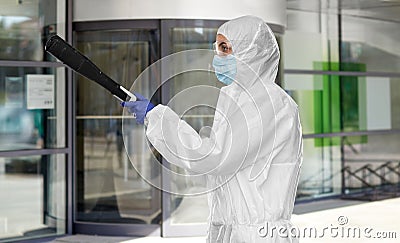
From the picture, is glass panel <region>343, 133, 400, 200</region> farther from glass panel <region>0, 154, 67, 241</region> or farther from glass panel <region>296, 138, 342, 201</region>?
glass panel <region>0, 154, 67, 241</region>

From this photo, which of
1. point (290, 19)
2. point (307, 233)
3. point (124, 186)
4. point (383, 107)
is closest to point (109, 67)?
point (124, 186)

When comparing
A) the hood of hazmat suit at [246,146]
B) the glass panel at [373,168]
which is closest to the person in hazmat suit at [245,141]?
the hood of hazmat suit at [246,146]

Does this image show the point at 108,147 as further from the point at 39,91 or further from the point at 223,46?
the point at 223,46

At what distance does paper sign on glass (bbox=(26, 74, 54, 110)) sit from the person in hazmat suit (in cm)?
606

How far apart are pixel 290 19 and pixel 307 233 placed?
398 centimetres

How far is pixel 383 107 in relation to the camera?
44.0ft

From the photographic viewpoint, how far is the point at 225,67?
288 centimetres

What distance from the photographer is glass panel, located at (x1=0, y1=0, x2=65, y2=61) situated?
8.48 metres

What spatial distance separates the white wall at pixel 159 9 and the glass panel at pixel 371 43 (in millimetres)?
4004

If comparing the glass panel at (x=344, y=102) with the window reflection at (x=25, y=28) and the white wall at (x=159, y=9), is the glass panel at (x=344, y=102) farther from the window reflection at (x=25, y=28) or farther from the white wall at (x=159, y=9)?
the window reflection at (x=25, y=28)

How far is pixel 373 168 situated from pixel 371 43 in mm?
2166

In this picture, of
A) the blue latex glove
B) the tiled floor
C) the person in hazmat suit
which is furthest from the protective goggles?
the tiled floor

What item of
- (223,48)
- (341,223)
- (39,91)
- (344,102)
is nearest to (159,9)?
(39,91)

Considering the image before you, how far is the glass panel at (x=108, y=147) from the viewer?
9.11 m
